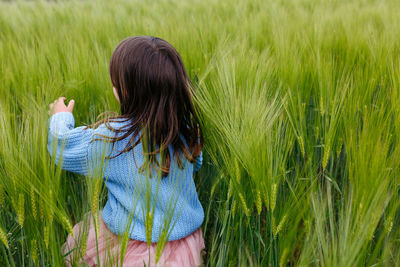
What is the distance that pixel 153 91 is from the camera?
0.83 metres

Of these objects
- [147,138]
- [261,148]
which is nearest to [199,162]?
[147,138]

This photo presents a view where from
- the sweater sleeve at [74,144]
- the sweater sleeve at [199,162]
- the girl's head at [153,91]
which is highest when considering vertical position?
the girl's head at [153,91]

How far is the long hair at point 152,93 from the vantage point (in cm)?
82

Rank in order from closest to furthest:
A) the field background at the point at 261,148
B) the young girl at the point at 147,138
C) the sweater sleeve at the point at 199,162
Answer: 1. the field background at the point at 261,148
2. the young girl at the point at 147,138
3. the sweater sleeve at the point at 199,162

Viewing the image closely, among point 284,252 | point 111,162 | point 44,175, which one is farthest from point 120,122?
point 284,252

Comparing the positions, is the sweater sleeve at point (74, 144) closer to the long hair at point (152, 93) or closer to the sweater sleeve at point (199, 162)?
the long hair at point (152, 93)

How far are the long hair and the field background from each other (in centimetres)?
7

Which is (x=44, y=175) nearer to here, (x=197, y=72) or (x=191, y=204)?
(x=191, y=204)

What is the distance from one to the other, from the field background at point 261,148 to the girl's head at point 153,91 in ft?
0.24

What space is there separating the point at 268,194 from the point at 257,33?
1.08m

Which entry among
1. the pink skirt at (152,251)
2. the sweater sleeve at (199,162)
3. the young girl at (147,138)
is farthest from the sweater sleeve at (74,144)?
the sweater sleeve at (199,162)

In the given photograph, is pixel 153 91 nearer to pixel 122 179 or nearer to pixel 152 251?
pixel 122 179

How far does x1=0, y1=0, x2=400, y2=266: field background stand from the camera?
0.62 metres

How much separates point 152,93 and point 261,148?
A: 32 cm
